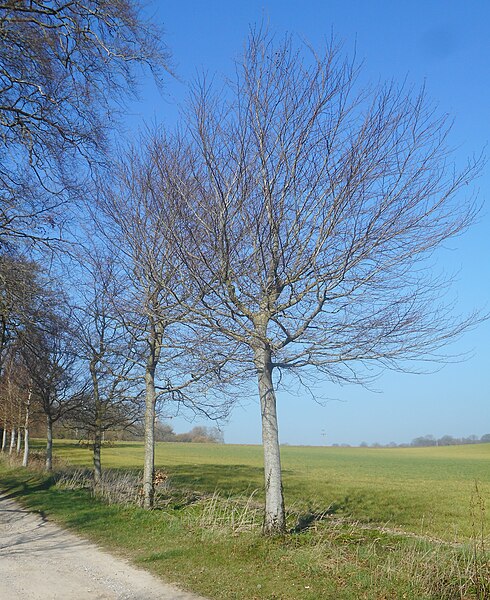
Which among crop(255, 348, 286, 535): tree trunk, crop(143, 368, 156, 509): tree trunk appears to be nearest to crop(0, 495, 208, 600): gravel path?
crop(255, 348, 286, 535): tree trunk

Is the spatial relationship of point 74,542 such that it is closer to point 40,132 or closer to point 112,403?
point 40,132

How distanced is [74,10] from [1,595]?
24.5 ft

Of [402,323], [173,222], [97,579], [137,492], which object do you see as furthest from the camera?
[137,492]

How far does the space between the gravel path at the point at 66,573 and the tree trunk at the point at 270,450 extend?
231 centimetres

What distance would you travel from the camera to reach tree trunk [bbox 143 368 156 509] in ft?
44.2

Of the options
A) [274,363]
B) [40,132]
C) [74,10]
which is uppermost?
[74,10]

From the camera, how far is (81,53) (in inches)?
326

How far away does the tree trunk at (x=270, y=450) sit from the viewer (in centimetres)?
916

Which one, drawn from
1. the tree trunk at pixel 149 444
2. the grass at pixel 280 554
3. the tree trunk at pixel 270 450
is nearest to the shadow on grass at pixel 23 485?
the grass at pixel 280 554

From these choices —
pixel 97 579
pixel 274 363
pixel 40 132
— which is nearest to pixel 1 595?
pixel 97 579

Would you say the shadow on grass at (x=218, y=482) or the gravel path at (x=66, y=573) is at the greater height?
the gravel path at (x=66, y=573)

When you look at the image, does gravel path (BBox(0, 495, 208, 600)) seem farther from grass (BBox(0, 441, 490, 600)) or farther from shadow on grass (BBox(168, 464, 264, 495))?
shadow on grass (BBox(168, 464, 264, 495))

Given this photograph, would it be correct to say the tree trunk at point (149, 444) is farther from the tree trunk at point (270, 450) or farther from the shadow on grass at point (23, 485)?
the shadow on grass at point (23, 485)

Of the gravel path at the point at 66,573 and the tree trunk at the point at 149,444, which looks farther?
the tree trunk at the point at 149,444
